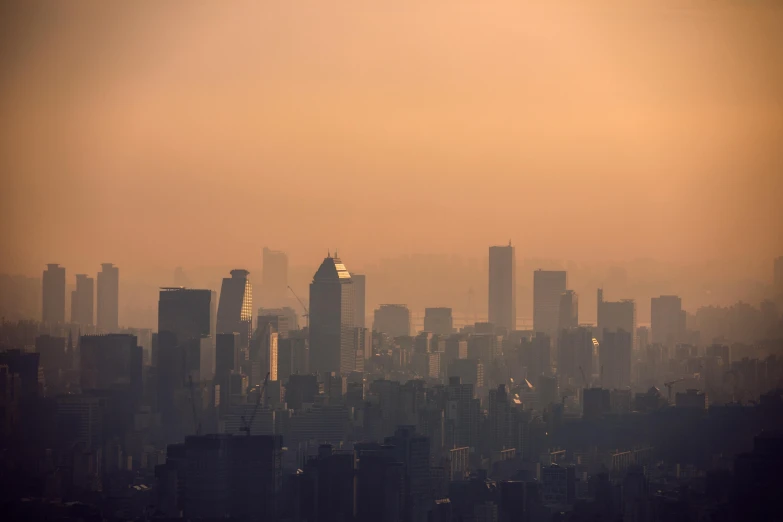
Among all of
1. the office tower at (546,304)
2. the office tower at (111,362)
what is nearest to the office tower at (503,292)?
the office tower at (546,304)

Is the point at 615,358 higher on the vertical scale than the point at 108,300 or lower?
lower

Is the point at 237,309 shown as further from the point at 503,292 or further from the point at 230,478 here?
the point at 230,478

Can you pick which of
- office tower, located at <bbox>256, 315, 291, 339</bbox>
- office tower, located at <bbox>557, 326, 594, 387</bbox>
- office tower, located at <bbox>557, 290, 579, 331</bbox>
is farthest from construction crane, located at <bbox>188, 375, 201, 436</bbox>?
office tower, located at <bbox>557, 290, 579, 331</bbox>

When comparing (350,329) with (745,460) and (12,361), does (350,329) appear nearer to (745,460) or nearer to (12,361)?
(12,361)

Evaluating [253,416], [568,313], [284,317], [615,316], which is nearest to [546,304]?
[568,313]

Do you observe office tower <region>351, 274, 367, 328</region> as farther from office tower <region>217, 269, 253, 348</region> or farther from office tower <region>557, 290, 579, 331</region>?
office tower <region>557, 290, 579, 331</region>
